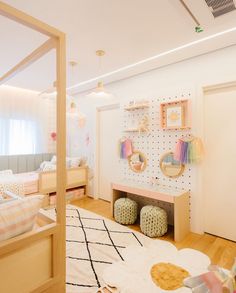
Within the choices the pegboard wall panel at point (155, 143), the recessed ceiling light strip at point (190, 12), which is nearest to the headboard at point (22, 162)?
the pegboard wall panel at point (155, 143)

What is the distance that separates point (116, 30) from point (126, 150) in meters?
1.84

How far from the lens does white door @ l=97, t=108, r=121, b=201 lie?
150 inches

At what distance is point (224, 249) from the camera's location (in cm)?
222

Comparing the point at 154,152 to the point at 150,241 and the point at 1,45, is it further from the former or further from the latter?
the point at 1,45

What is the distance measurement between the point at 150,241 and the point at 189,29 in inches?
98.3

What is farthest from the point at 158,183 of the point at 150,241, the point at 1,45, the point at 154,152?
the point at 1,45

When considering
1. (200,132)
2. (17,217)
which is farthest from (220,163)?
(17,217)

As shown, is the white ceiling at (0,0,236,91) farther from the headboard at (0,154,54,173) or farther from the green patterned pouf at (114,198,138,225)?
the green patterned pouf at (114,198,138,225)

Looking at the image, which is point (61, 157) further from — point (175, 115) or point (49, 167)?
point (49, 167)

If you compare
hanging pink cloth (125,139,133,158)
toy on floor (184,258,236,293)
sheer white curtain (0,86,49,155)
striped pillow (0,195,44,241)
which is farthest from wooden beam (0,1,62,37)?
sheer white curtain (0,86,49,155)

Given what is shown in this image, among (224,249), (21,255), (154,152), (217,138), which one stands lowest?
(224,249)

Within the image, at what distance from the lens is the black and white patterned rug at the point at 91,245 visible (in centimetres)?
174

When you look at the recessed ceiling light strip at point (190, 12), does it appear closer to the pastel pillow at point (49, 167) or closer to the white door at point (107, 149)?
the white door at point (107, 149)

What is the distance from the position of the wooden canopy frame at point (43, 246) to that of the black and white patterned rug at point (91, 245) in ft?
1.44
